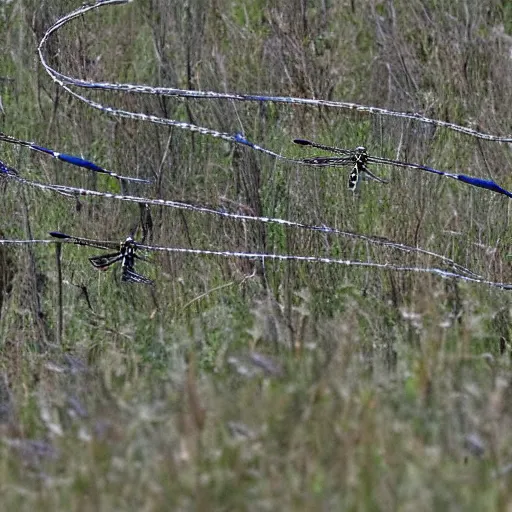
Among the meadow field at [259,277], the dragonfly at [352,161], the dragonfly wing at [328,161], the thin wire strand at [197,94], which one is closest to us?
the meadow field at [259,277]

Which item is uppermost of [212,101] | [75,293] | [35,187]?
[212,101]

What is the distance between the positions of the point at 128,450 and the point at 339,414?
0.66 meters

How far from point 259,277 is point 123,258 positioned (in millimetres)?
675

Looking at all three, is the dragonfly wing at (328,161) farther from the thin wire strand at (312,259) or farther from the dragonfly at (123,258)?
the dragonfly at (123,258)

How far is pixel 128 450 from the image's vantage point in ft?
12.0

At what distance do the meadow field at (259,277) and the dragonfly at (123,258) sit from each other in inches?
6.2

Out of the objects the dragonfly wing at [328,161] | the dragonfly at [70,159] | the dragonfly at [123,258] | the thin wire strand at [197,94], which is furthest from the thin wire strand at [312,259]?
the thin wire strand at [197,94]

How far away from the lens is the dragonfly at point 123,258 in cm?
554

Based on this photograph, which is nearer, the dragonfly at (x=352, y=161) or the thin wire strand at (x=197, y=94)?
the thin wire strand at (x=197, y=94)

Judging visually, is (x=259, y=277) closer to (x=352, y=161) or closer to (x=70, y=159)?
(x=352, y=161)

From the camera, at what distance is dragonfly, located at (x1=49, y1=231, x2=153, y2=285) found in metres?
5.54

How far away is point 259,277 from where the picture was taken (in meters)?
5.84

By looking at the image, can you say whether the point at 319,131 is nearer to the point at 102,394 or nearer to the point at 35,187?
the point at 35,187

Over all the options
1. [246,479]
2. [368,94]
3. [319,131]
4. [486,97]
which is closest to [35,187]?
[319,131]
